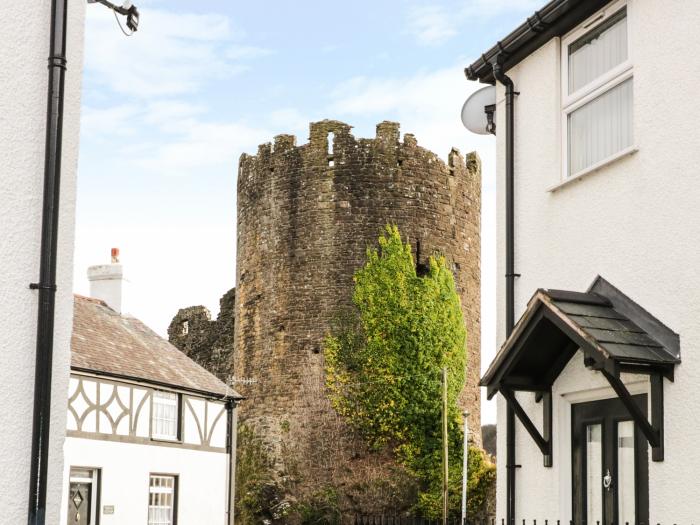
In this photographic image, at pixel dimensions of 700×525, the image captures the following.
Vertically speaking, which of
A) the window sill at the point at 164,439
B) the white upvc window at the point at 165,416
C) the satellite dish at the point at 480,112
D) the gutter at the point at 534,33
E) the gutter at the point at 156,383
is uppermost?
the gutter at the point at 534,33

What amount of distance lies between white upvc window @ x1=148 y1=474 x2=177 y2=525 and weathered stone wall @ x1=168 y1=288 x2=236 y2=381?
13.3 metres

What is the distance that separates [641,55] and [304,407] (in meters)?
23.7

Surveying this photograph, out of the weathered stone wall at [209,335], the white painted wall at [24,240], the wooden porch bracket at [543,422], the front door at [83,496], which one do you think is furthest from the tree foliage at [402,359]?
the white painted wall at [24,240]

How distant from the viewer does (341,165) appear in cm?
3259

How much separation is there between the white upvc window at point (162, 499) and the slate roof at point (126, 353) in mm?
2094

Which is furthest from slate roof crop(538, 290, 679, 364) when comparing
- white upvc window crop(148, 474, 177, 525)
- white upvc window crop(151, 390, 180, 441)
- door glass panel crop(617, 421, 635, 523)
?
white upvc window crop(148, 474, 177, 525)

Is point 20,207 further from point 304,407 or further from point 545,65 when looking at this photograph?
point 304,407

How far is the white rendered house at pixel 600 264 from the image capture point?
328 inches

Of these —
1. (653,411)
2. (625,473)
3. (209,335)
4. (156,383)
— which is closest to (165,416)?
(156,383)

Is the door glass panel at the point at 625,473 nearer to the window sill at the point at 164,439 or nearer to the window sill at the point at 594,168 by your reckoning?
the window sill at the point at 594,168

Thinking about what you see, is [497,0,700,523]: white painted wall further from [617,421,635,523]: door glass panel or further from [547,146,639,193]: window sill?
[617,421,635,523]: door glass panel

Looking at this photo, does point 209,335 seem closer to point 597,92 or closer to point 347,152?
point 347,152

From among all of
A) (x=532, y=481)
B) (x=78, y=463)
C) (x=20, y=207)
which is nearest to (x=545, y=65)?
(x=532, y=481)

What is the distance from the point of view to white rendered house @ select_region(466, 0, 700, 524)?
8.33m
